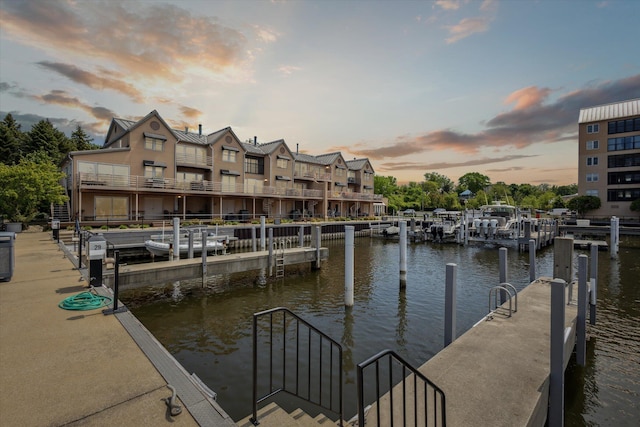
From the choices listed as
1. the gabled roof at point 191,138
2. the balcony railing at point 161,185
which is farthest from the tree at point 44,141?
the balcony railing at point 161,185

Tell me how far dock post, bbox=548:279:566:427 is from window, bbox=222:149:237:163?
37.7 metres

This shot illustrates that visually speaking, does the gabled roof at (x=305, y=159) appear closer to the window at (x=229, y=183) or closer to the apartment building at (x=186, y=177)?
the apartment building at (x=186, y=177)

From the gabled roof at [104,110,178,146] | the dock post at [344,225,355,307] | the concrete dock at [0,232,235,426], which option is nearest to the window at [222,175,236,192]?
the gabled roof at [104,110,178,146]

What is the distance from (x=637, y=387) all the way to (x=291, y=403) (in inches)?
302

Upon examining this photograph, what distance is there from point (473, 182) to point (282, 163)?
10025 cm

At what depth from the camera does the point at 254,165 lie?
4384cm

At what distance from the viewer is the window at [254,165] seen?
141 ft

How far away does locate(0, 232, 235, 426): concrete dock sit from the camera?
3586 mm

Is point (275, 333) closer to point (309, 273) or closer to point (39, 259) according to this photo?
point (309, 273)

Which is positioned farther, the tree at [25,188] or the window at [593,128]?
the window at [593,128]

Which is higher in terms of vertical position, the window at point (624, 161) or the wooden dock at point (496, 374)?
the window at point (624, 161)

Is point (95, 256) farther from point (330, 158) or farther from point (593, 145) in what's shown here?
point (593, 145)

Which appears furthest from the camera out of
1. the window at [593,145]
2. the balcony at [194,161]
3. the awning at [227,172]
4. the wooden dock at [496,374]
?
the window at [593,145]

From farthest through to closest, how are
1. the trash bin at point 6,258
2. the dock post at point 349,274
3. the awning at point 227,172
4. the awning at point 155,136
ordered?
1. the awning at point 227,172
2. the awning at point 155,136
3. the dock post at point 349,274
4. the trash bin at point 6,258
